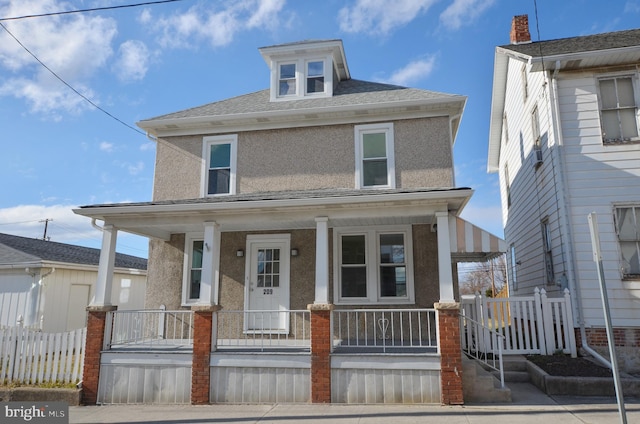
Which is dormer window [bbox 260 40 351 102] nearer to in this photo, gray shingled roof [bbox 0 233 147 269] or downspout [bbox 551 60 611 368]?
downspout [bbox 551 60 611 368]

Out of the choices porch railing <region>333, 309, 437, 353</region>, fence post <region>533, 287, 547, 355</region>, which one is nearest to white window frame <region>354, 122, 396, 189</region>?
porch railing <region>333, 309, 437, 353</region>

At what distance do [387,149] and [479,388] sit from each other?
5.42 m

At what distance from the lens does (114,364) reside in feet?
26.1

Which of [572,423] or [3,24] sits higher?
[3,24]

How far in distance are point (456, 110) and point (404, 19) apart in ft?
7.70

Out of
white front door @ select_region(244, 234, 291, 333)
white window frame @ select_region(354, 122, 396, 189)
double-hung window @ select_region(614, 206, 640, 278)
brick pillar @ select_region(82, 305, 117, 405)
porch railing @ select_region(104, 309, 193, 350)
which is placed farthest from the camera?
white window frame @ select_region(354, 122, 396, 189)

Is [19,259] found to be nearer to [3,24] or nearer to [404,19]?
[3,24]

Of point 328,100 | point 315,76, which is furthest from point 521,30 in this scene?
point 328,100

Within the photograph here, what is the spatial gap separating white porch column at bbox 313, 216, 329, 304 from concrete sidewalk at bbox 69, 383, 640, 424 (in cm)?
180

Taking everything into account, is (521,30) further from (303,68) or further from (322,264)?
(322,264)

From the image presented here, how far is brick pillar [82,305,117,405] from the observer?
7.83m

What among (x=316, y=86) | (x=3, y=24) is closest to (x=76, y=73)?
(x=3, y=24)

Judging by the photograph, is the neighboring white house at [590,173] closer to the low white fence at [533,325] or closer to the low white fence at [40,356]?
the low white fence at [533,325]

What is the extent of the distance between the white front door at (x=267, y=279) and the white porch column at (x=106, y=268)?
2.89 metres
